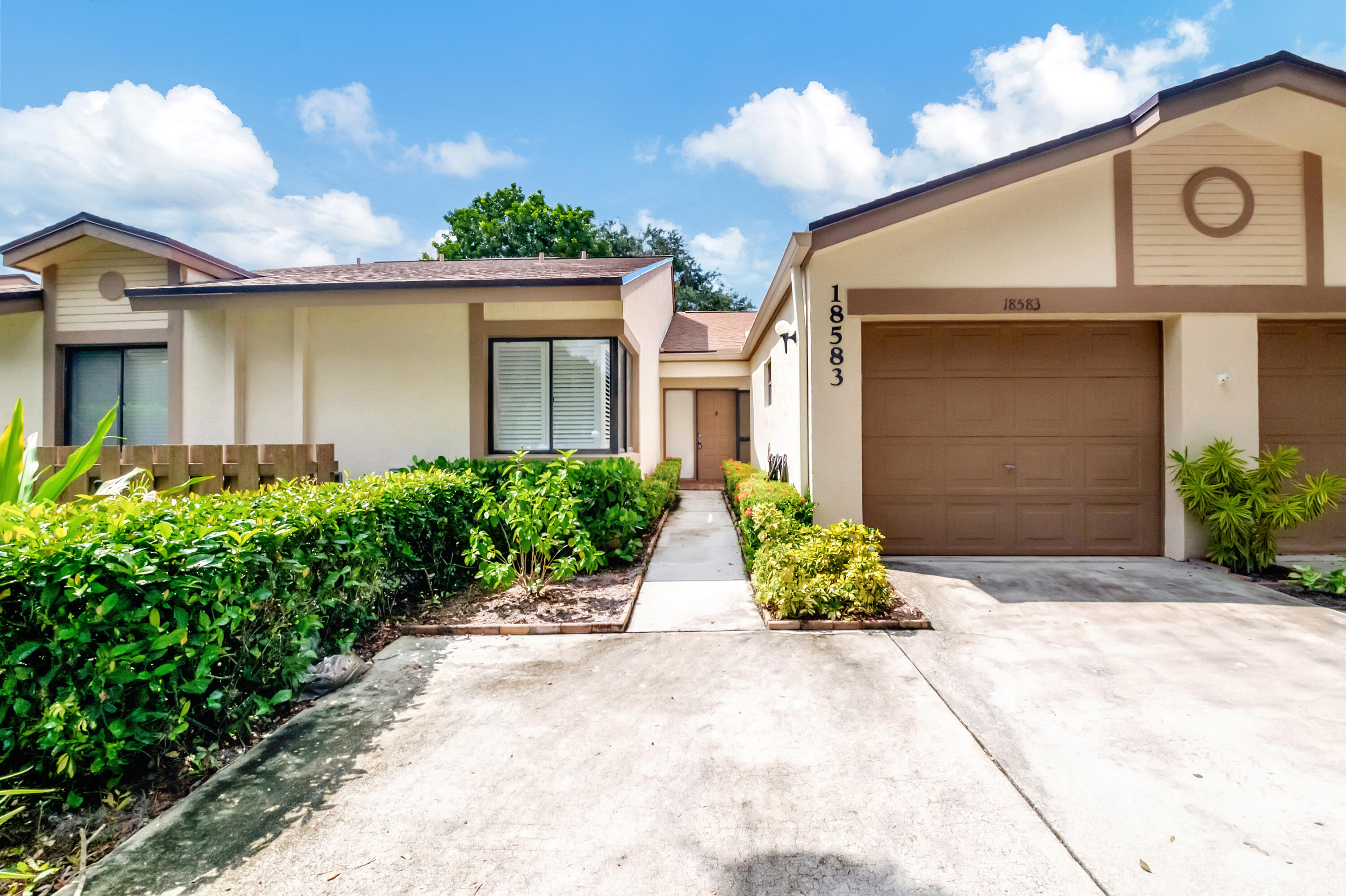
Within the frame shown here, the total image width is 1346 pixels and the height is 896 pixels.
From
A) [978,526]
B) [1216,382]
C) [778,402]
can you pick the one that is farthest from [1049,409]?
[778,402]

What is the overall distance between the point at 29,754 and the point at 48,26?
426 inches

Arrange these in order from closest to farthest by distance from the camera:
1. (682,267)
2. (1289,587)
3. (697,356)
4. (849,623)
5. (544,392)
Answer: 1. (849,623)
2. (1289,587)
3. (544,392)
4. (697,356)
5. (682,267)

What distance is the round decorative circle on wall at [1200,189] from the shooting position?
6.23 m

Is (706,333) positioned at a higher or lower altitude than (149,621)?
higher

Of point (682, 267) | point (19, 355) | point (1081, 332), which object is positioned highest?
point (682, 267)

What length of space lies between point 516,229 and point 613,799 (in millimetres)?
30764

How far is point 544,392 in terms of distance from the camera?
303 inches

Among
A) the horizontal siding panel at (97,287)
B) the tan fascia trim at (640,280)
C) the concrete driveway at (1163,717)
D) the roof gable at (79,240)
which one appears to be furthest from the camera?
the horizontal siding panel at (97,287)

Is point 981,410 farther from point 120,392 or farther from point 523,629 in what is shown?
point 120,392

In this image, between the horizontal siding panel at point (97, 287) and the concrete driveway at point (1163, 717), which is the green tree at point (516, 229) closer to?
the horizontal siding panel at point (97, 287)

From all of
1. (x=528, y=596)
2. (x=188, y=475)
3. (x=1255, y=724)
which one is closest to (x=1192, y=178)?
(x=1255, y=724)

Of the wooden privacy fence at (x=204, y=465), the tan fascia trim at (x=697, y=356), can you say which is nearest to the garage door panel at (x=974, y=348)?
the wooden privacy fence at (x=204, y=465)

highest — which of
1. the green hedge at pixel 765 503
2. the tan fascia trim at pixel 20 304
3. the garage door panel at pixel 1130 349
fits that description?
the tan fascia trim at pixel 20 304

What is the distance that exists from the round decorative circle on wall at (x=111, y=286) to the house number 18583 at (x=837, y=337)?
1012cm
